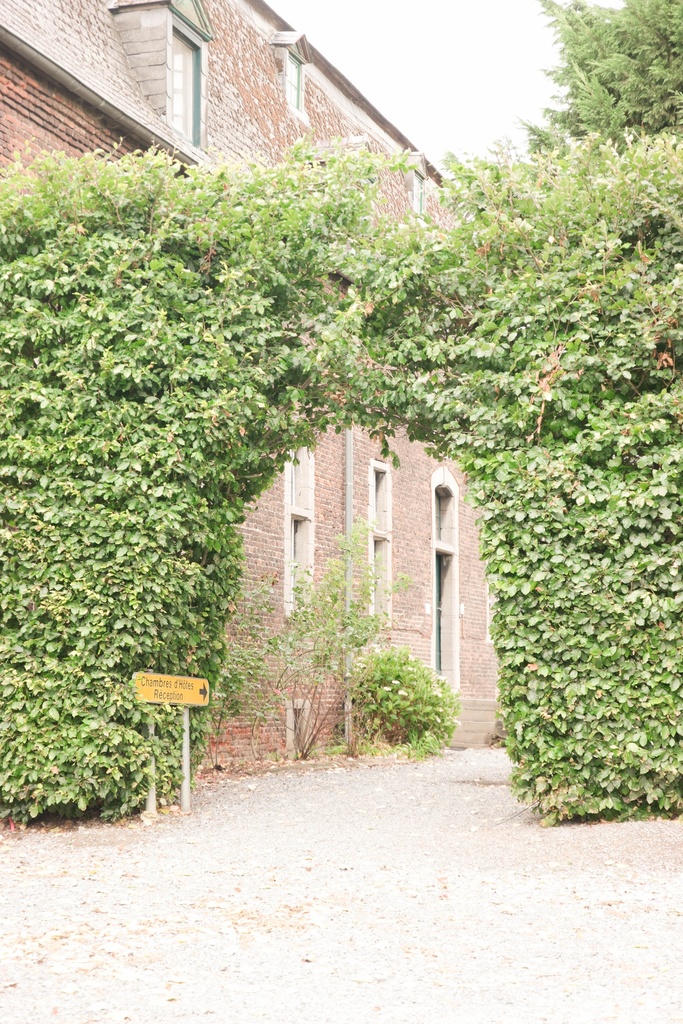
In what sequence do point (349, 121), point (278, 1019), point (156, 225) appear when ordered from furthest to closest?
point (349, 121) → point (156, 225) → point (278, 1019)

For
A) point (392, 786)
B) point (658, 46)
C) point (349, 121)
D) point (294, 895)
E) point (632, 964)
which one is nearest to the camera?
point (632, 964)

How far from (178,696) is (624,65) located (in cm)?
1186

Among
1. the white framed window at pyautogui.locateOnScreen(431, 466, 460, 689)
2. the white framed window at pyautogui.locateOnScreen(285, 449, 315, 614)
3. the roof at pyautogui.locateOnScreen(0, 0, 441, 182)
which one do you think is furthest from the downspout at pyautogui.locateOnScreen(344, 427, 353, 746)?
the white framed window at pyautogui.locateOnScreen(431, 466, 460, 689)

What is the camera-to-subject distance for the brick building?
35.8 ft

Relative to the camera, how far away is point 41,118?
35.1ft

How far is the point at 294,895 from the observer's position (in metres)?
6.44

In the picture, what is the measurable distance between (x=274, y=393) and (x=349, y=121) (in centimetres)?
1043

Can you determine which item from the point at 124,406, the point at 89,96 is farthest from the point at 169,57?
the point at 124,406

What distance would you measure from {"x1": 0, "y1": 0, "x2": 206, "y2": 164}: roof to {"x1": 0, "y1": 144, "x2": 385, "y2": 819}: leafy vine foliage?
223 cm

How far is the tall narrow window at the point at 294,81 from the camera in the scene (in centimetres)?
1634

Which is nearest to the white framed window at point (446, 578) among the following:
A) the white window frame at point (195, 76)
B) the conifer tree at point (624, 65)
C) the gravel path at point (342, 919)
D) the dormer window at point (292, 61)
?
the conifer tree at point (624, 65)

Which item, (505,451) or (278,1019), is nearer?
(278,1019)

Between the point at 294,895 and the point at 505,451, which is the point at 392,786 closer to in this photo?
the point at 505,451

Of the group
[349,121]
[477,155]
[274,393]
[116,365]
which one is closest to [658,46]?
[349,121]
